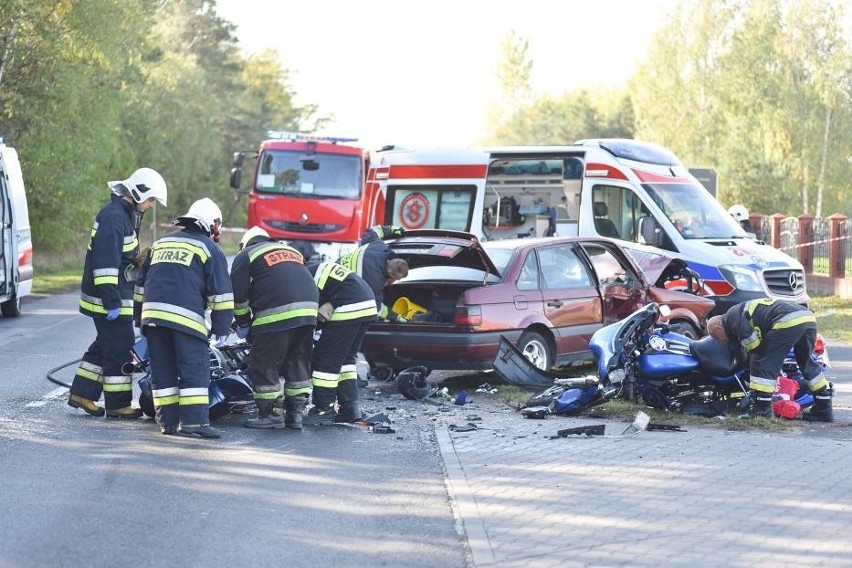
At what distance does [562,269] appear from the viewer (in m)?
13.4

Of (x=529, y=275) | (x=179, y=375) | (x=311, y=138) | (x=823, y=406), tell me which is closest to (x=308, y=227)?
(x=311, y=138)

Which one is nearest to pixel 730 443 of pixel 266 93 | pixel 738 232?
pixel 738 232

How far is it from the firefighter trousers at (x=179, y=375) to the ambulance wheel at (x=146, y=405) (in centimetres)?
61

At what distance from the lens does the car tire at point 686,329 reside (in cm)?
1352

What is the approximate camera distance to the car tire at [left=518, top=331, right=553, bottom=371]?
12.7m

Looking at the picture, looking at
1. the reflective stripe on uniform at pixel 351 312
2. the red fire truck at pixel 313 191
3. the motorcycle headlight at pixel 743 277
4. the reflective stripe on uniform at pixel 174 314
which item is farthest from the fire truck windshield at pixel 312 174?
the reflective stripe on uniform at pixel 174 314

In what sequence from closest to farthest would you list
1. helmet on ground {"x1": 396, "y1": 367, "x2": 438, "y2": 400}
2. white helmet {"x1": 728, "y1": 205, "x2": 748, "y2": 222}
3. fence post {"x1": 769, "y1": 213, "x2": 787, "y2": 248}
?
helmet on ground {"x1": 396, "y1": 367, "x2": 438, "y2": 400} → white helmet {"x1": 728, "y1": 205, "x2": 748, "y2": 222} → fence post {"x1": 769, "y1": 213, "x2": 787, "y2": 248}

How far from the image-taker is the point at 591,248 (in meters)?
14.0

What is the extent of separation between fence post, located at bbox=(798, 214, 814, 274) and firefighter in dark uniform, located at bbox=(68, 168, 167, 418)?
21581mm

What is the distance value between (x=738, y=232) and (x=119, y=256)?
38.3 ft

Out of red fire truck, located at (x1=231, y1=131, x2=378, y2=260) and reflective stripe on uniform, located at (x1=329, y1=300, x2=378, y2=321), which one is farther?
red fire truck, located at (x1=231, y1=131, x2=378, y2=260)

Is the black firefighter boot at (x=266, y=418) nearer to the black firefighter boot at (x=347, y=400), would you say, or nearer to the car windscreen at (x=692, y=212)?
the black firefighter boot at (x=347, y=400)

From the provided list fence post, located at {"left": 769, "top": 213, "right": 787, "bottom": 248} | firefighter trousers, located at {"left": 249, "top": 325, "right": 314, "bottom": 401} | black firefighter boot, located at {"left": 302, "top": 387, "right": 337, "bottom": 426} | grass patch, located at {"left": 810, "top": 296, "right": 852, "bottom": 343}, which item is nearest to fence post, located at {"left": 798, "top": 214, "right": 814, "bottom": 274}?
grass patch, located at {"left": 810, "top": 296, "right": 852, "bottom": 343}

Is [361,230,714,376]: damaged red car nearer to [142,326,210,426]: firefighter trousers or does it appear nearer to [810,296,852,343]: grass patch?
[142,326,210,426]: firefighter trousers
